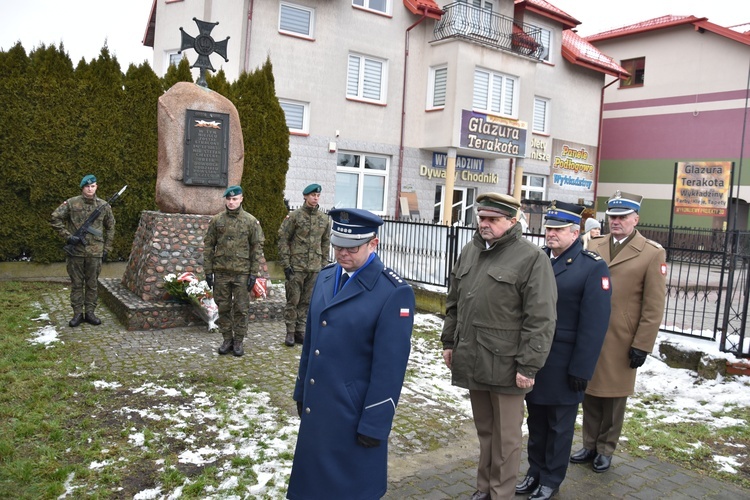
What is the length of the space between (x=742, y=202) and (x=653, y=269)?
2153 cm

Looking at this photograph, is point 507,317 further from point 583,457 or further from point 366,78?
point 366,78

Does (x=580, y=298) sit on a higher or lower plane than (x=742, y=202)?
lower

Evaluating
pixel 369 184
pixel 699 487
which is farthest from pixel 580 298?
pixel 369 184

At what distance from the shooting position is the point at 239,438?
15.8 ft

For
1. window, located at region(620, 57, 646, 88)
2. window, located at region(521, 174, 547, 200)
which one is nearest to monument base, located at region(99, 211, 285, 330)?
window, located at region(521, 174, 547, 200)

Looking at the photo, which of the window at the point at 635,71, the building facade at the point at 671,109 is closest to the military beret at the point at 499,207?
the building facade at the point at 671,109

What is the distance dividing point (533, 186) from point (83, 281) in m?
18.8

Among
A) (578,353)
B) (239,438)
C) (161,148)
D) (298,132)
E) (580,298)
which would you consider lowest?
(239,438)

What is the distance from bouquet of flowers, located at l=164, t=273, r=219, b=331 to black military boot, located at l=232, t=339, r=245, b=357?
95 centimetres

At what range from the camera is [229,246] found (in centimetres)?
730

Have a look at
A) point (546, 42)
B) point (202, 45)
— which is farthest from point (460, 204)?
point (202, 45)

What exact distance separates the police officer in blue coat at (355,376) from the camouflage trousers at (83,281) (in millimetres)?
6323

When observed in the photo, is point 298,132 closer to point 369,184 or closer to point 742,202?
point 369,184

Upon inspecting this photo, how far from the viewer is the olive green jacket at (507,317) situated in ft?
11.8
